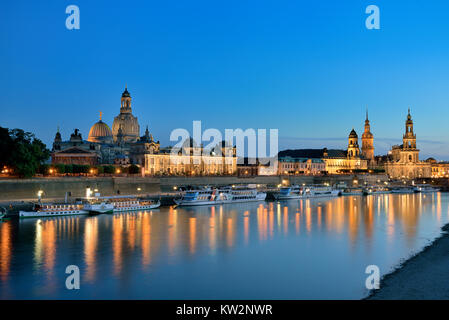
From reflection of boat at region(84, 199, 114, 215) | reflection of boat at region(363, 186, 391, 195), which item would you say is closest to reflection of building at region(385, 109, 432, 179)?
reflection of boat at region(363, 186, 391, 195)

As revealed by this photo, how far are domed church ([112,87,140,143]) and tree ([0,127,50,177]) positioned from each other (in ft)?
160

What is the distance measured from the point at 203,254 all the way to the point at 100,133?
71797 mm

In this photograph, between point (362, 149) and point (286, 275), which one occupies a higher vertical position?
point (362, 149)

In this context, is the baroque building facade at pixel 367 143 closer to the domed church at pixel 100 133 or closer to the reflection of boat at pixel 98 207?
the domed church at pixel 100 133

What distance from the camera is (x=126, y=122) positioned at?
95000 millimetres

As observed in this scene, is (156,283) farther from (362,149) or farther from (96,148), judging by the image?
(362,149)

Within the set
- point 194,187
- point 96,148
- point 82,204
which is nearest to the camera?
point 82,204

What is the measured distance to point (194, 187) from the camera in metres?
63.5

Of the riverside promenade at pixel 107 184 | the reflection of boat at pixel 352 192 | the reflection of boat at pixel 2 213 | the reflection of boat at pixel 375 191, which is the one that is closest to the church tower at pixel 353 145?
the reflection of boat at pixel 375 191

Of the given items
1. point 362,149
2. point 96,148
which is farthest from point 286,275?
point 362,149

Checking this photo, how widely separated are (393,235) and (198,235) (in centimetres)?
1144

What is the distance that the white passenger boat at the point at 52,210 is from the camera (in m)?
35.0

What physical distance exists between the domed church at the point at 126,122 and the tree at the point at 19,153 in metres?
48.7
